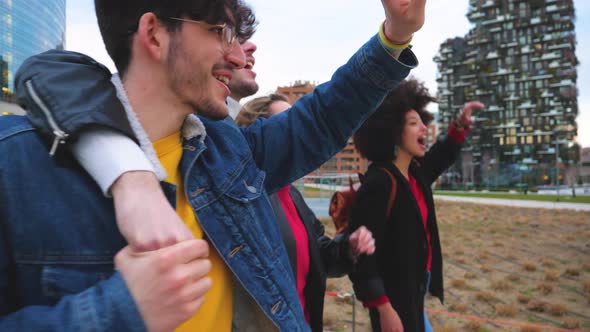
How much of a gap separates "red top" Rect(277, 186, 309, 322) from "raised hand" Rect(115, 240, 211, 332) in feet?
3.29

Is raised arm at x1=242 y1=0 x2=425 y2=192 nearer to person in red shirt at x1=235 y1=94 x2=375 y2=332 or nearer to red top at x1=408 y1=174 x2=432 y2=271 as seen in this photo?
person in red shirt at x1=235 y1=94 x2=375 y2=332

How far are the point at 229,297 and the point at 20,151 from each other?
607mm

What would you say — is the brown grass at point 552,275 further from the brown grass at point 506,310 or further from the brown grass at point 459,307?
the brown grass at point 459,307

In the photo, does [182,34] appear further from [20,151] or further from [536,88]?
[536,88]

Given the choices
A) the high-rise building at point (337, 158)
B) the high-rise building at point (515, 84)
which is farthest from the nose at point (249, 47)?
the high-rise building at point (337, 158)

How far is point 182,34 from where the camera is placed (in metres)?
0.96

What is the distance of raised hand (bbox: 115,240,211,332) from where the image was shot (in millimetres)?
591

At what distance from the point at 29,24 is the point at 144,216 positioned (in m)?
9.44

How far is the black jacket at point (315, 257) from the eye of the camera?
1.57 m

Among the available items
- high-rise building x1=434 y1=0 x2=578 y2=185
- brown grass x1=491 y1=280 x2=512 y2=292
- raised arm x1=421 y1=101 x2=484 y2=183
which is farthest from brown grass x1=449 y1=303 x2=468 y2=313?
high-rise building x1=434 y1=0 x2=578 y2=185

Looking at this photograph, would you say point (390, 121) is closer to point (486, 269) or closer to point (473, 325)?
point (473, 325)

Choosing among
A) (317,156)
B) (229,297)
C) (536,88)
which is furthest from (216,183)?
(536,88)

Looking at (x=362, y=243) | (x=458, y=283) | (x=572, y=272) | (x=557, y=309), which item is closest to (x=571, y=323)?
(x=557, y=309)

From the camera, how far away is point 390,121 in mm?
2543
